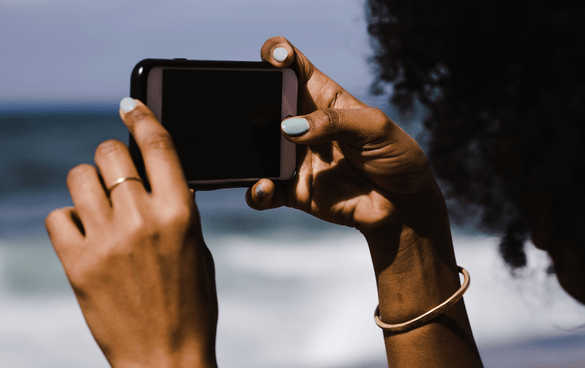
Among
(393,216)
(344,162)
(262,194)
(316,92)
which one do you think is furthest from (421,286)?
(316,92)

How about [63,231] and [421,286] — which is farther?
[421,286]

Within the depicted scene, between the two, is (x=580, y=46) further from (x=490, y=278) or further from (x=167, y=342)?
(x=490, y=278)

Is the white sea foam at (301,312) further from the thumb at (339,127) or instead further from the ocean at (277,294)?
the thumb at (339,127)

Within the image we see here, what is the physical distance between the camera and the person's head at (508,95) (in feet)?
4.58

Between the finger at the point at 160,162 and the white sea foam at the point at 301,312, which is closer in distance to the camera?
the finger at the point at 160,162

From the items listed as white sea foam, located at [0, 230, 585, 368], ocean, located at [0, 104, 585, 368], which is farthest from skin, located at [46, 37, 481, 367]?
white sea foam, located at [0, 230, 585, 368]

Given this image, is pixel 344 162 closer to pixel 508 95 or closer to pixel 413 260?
pixel 413 260

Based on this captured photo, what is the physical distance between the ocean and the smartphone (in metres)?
0.94

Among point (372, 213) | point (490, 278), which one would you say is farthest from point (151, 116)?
point (490, 278)

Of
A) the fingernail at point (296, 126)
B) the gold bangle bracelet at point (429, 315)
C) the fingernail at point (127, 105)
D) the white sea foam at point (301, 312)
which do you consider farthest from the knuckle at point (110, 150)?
the white sea foam at point (301, 312)

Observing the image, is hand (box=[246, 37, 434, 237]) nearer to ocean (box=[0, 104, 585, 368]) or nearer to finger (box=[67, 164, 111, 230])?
finger (box=[67, 164, 111, 230])

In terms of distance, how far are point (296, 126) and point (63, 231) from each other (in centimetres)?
58

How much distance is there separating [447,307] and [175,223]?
91 cm

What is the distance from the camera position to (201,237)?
864 millimetres
